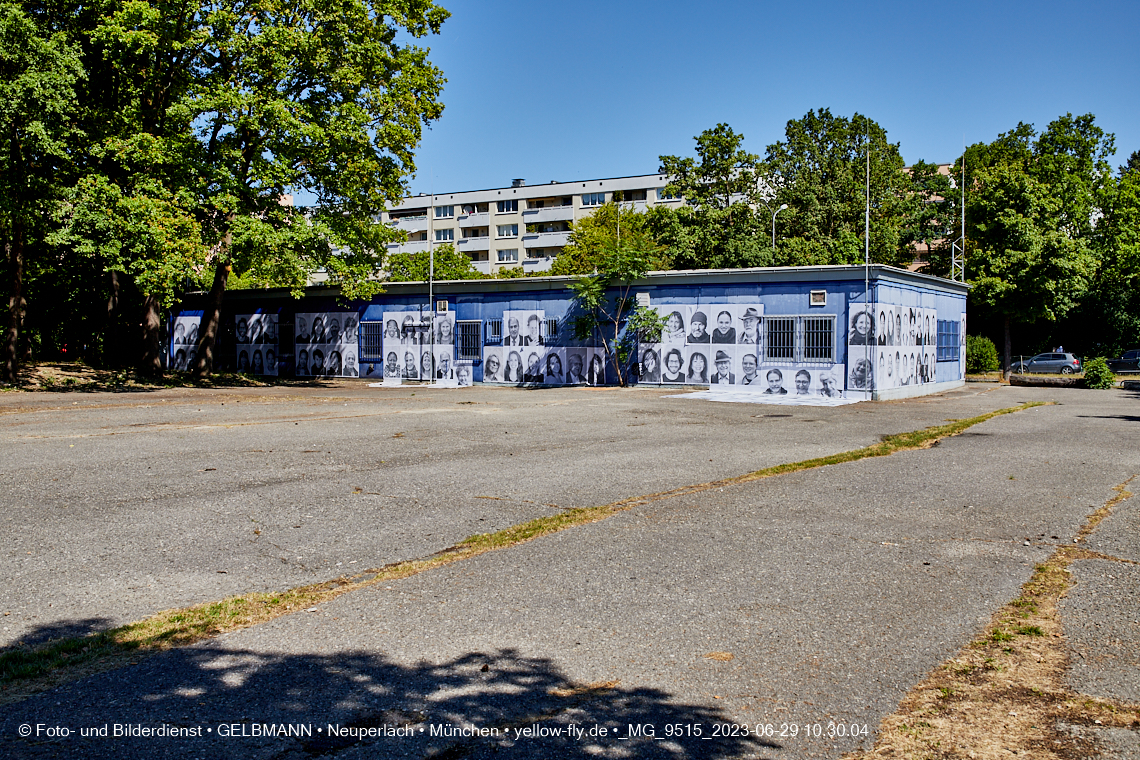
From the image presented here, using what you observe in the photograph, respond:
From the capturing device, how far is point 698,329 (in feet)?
90.8

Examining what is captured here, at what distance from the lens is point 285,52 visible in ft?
84.6

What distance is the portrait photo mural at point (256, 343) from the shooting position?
3684 centimetres

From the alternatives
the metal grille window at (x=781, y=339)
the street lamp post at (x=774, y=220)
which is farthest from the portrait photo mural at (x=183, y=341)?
the street lamp post at (x=774, y=220)

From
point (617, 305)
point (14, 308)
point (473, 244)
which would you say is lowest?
point (14, 308)

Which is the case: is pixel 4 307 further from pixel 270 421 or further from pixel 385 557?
pixel 385 557

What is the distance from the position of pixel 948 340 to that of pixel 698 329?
10.6 metres

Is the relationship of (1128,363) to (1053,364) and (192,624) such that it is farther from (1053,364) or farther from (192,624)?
(192,624)

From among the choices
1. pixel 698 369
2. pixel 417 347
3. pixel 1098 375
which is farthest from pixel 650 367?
pixel 1098 375

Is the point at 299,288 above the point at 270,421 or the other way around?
above

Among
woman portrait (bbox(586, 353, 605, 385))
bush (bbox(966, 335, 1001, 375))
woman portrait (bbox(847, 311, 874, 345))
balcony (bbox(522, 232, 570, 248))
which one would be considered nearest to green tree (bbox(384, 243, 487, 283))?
balcony (bbox(522, 232, 570, 248))

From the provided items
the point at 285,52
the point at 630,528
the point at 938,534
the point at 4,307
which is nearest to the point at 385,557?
the point at 630,528

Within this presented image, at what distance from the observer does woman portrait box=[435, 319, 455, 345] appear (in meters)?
32.5

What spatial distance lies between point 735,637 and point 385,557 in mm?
2726

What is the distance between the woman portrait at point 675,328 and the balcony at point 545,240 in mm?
56376
